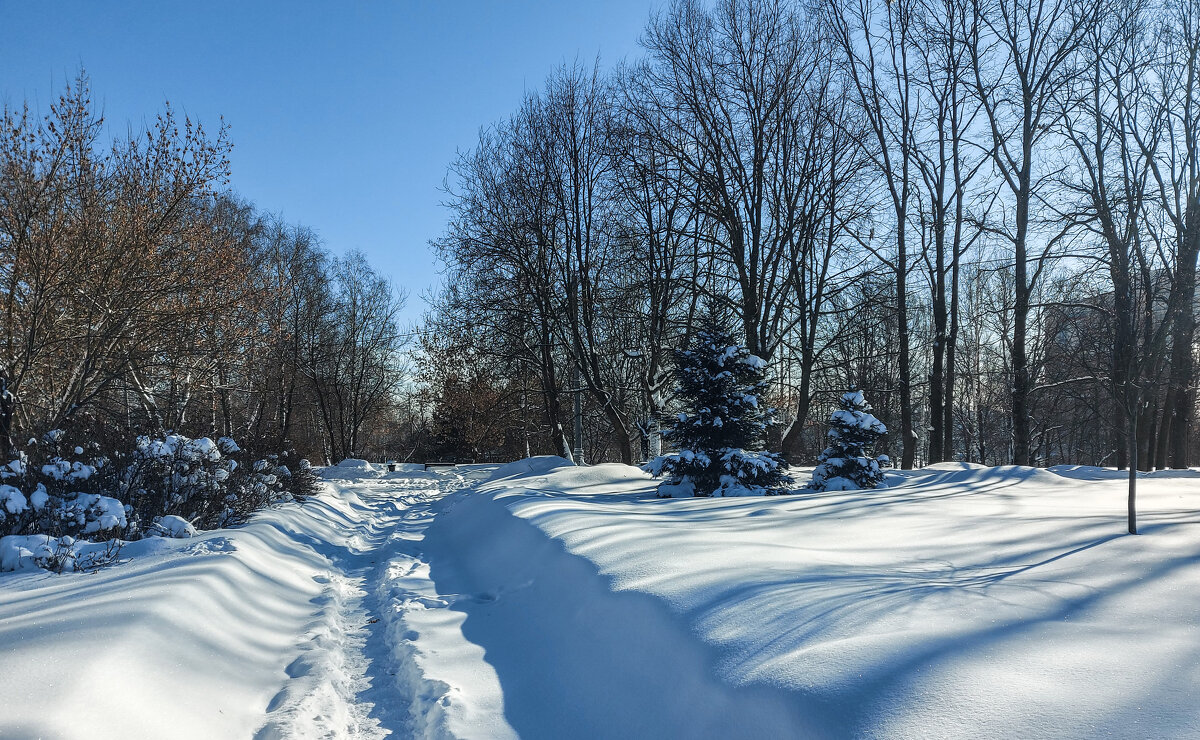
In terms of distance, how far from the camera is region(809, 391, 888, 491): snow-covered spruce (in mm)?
11781

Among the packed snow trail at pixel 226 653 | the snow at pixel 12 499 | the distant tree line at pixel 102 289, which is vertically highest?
the distant tree line at pixel 102 289

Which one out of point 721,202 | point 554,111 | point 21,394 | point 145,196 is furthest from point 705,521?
point 554,111

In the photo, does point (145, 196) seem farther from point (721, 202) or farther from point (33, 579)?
point (721, 202)

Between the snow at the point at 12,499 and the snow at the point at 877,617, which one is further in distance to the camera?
the snow at the point at 12,499

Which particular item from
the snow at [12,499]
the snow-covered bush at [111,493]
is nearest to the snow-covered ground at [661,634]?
the snow-covered bush at [111,493]

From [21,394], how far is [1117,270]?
23.8 m

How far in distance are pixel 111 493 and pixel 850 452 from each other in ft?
36.8

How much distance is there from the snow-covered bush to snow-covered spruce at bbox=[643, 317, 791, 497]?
6.73 m

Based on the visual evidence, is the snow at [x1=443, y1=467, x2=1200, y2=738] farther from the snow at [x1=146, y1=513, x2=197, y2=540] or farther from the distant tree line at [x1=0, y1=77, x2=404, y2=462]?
the distant tree line at [x1=0, y1=77, x2=404, y2=462]

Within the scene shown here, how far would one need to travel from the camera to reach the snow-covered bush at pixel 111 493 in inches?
231

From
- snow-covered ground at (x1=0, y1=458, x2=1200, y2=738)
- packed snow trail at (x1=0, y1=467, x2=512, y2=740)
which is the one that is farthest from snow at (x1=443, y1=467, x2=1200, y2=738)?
packed snow trail at (x1=0, y1=467, x2=512, y2=740)

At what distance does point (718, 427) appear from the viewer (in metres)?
11.4

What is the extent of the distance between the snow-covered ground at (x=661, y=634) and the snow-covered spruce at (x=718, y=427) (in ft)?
12.7

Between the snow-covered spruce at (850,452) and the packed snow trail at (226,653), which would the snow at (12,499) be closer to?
the packed snow trail at (226,653)
